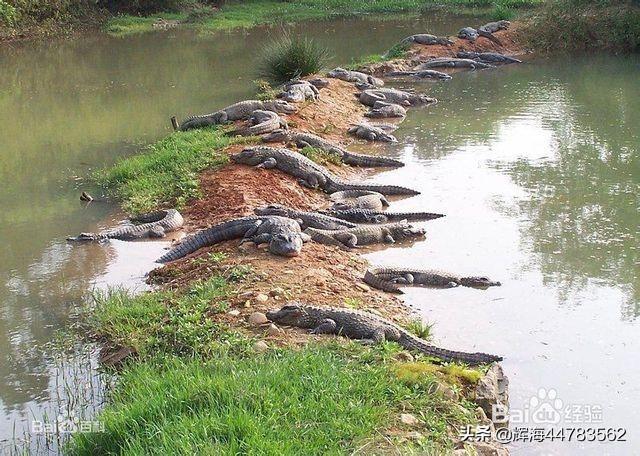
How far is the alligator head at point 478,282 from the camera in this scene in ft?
23.4

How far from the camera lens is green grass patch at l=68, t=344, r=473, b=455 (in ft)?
13.0

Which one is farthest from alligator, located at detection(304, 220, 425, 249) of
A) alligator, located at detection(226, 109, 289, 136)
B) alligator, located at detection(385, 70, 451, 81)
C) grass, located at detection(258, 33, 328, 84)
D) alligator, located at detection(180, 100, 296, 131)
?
alligator, located at detection(385, 70, 451, 81)

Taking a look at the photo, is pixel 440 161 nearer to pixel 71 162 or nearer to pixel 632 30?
pixel 71 162

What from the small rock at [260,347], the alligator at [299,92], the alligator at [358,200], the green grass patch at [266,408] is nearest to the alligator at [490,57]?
the alligator at [299,92]

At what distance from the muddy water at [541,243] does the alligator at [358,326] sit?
413 mm

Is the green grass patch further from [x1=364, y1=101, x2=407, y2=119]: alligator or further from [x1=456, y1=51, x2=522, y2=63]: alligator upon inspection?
[x1=456, y1=51, x2=522, y2=63]: alligator

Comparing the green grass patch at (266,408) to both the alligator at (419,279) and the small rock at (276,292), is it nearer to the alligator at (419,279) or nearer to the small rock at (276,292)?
the small rock at (276,292)

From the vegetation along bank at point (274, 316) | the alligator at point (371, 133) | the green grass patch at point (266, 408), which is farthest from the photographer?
the alligator at point (371, 133)

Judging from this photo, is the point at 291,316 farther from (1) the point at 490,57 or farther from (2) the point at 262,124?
(1) the point at 490,57

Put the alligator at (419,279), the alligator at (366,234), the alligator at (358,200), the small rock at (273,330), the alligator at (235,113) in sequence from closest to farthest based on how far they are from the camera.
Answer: the small rock at (273,330) → the alligator at (419,279) → the alligator at (366,234) → the alligator at (358,200) → the alligator at (235,113)

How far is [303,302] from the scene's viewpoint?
620 cm

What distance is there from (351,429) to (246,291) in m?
2.41

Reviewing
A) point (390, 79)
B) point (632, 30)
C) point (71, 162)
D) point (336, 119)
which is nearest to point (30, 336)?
point (71, 162)

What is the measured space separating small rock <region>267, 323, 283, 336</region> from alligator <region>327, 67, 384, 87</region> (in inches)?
468
